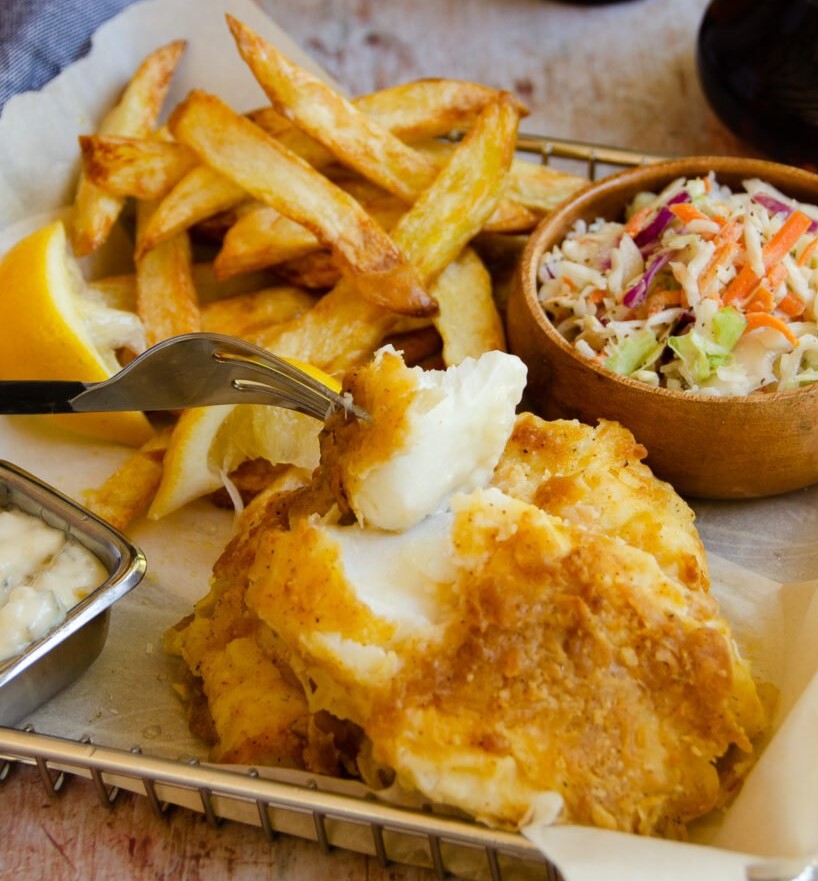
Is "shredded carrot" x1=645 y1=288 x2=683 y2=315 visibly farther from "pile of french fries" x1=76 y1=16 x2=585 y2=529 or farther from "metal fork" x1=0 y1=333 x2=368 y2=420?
"metal fork" x1=0 y1=333 x2=368 y2=420

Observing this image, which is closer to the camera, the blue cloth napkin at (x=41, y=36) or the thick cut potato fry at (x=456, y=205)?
the thick cut potato fry at (x=456, y=205)

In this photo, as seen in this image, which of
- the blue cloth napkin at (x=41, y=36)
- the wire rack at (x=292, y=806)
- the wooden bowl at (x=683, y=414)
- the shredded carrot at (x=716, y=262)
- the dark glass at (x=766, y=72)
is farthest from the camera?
the dark glass at (x=766, y=72)

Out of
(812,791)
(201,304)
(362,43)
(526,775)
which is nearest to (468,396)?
(526,775)

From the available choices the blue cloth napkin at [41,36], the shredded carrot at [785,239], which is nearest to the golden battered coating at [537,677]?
the shredded carrot at [785,239]

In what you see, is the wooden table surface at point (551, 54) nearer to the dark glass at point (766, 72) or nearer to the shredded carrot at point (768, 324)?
the dark glass at point (766, 72)

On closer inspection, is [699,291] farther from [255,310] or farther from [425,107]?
[255,310]

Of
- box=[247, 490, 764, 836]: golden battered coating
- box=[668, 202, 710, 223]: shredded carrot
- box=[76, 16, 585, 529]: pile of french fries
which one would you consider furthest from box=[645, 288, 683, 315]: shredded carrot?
box=[247, 490, 764, 836]: golden battered coating
